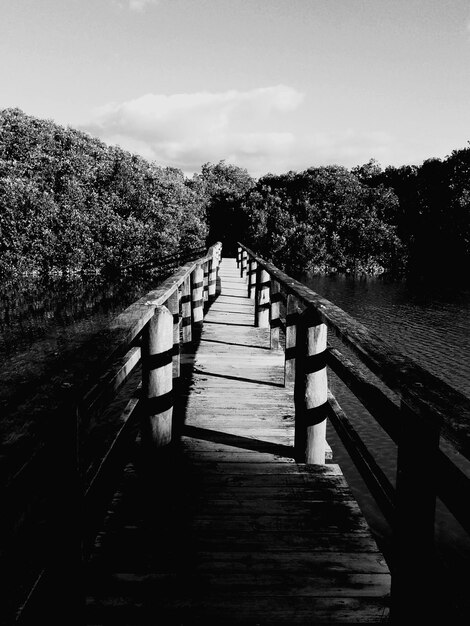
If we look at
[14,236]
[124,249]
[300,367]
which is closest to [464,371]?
[300,367]

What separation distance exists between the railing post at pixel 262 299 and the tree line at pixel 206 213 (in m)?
21.3

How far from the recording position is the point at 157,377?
138 inches

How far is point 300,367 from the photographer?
365 cm

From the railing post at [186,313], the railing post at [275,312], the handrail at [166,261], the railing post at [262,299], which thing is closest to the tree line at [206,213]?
the handrail at [166,261]

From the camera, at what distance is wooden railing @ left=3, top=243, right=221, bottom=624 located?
1.38m

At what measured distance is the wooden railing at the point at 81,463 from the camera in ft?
4.52

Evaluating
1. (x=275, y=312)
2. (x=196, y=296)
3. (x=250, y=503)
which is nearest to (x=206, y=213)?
(x=196, y=296)

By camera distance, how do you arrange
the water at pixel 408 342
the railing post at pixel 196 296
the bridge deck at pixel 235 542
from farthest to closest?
the railing post at pixel 196 296 → the water at pixel 408 342 → the bridge deck at pixel 235 542

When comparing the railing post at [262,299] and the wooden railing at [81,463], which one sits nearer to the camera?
the wooden railing at [81,463]

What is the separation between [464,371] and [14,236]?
77.7ft

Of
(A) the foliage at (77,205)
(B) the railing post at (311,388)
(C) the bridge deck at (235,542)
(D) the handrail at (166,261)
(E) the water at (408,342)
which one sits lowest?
(E) the water at (408,342)

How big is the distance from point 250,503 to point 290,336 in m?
2.51

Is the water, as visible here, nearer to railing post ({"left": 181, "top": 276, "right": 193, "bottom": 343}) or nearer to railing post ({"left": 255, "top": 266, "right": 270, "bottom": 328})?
railing post ({"left": 255, "top": 266, "right": 270, "bottom": 328})

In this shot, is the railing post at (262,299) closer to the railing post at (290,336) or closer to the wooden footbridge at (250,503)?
the railing post at (290,336)
